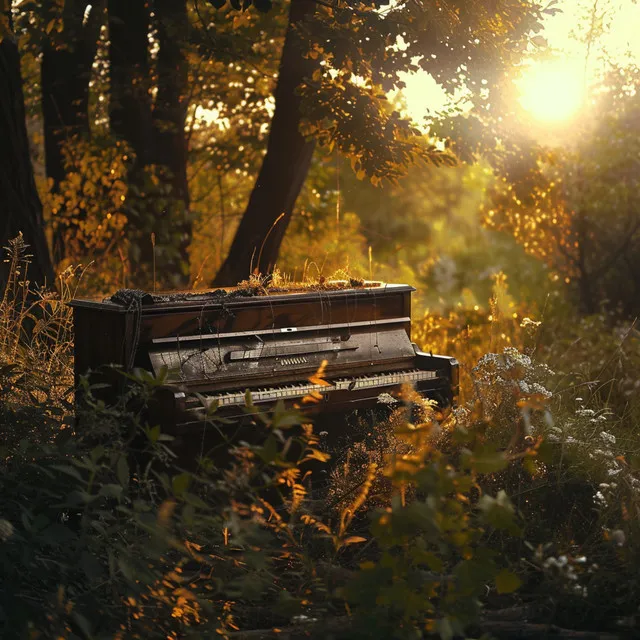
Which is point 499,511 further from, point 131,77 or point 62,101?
point 62,101

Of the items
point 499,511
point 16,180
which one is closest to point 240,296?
point 499,511

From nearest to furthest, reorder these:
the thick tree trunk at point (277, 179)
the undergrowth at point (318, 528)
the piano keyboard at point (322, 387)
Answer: the undergrowth at point (318, 528) → the piano keyboard at point (322, 387) → the thick tree trunk at point (277, 179)

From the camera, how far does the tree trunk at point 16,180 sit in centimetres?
917

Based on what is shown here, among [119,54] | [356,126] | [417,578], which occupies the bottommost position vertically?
[417,578]

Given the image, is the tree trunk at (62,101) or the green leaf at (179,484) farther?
the tree trunk at (62,101)

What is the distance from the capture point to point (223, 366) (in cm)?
614

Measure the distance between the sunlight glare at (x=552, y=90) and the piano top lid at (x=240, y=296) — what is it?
4.38m

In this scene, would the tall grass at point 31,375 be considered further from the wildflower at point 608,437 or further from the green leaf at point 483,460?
the wildflower at point 608,437

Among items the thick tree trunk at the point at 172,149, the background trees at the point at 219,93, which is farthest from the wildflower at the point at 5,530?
the thick tree trunk at the point at 172,149

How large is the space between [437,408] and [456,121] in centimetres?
444

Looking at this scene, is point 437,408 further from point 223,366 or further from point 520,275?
point 520,275

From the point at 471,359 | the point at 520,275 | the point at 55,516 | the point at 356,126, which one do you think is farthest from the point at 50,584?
the point at 520,275

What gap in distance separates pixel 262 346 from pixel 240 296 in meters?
0.37

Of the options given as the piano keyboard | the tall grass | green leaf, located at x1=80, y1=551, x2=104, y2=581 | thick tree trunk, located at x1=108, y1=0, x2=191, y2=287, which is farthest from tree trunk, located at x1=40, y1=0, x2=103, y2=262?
green leaf, located at x1=80, y1=551, x2=104, y2=581
